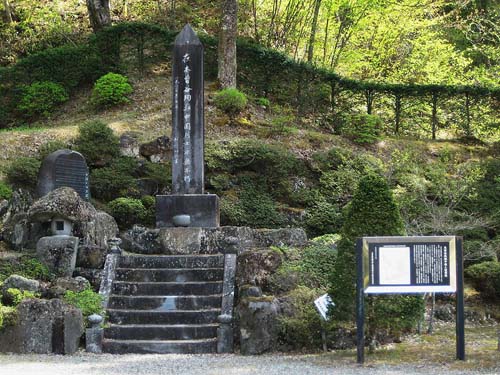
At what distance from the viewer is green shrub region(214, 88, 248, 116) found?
21.5 metres

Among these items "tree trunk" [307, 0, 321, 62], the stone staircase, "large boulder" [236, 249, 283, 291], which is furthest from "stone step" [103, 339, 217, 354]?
"tree trunk" [307, 0, 321, 62]

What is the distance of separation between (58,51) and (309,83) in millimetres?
8047

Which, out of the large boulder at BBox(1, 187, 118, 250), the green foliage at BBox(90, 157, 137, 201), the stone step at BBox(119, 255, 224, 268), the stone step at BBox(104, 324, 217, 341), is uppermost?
the green foliage at BBox(90, 157, 137, 201)

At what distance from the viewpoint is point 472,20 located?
1076 inches

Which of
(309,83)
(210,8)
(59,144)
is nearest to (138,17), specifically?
(210,8)

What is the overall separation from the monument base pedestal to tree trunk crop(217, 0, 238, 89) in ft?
27.9

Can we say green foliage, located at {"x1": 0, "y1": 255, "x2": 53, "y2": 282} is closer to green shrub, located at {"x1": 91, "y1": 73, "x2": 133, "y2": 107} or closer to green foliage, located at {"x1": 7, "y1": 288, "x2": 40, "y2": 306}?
green foliage, located at {"x1": 7, "y1": 288, "x2": 40, "y2": 306}

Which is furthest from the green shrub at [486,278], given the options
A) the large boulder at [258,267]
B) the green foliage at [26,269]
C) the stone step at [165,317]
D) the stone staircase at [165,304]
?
the green foliage at [26,269]

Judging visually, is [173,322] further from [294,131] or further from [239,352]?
[294,131]

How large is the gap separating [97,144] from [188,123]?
4363 millimetres

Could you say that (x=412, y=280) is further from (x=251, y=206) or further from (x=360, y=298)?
(x=251, y=206)

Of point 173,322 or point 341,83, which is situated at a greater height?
point 341,83

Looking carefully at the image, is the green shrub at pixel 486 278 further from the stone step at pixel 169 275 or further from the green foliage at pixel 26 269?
the green foliage at pixel 26 269

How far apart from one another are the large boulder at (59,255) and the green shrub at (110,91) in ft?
35.2
